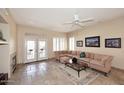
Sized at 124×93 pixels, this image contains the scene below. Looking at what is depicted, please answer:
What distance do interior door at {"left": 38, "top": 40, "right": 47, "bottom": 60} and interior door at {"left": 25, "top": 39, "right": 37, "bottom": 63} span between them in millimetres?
383

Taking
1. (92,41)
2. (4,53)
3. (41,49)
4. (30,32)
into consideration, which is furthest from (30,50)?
(92,41)

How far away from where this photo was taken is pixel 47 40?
7988 millimetres

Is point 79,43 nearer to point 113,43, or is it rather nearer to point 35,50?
point 113,43

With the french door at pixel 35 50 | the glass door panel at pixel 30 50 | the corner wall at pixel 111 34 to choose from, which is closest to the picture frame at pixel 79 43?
the corner wall at pixel 111 34

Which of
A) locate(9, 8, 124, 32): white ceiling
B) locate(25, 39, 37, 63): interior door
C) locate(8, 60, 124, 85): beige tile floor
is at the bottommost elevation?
locate(8, 60, 124, 85): beige tile floor

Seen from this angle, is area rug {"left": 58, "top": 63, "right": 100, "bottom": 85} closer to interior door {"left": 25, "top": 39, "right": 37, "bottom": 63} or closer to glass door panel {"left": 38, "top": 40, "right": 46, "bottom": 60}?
interior door {"left": 25, "top": 39, "right": 37, "bottom": 63}

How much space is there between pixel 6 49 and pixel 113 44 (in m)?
5.45

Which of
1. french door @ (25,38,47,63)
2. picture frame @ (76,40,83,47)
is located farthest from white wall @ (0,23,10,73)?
picture frame @ (76,40,83,47)

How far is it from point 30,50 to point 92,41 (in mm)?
4839

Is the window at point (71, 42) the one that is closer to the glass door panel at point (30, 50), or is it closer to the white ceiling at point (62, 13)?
the glass door panel at point (30, 50)

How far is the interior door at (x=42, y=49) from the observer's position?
7562mm

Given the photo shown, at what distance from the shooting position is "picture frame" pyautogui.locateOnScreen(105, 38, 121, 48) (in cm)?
483
